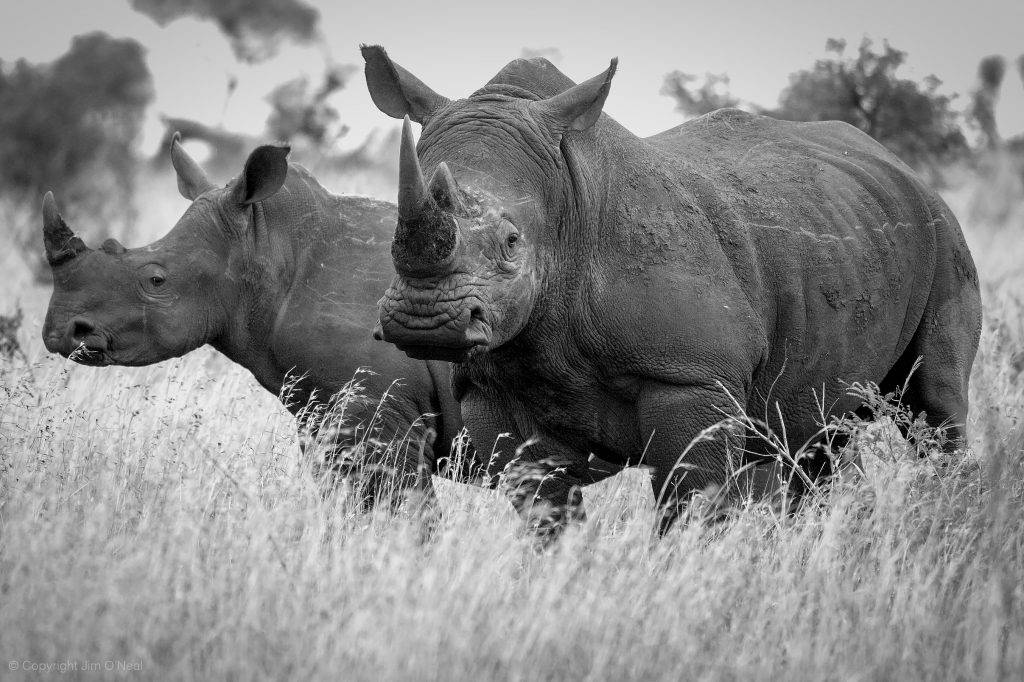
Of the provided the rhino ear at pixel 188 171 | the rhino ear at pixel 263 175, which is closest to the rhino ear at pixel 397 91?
the rhino ear at pixel 263 175

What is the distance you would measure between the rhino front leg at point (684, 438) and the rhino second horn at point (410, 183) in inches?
47.6

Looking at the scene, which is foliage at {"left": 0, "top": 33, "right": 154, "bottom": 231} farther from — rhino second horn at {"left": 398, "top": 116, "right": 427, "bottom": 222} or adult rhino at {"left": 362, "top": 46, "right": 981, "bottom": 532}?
rhino second horn at {"left": 398, "top": 116, "right": 427, "bottom": 222}

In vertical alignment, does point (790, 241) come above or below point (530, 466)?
above

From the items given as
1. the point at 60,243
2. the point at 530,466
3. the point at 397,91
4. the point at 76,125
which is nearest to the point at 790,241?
the point at 530,466

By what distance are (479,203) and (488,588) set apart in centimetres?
136

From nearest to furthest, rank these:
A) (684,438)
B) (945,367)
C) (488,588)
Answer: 1. (488,588)
2. (684,438)
3. (945,367)

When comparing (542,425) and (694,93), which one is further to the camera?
(694,93)

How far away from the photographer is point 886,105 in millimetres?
17859

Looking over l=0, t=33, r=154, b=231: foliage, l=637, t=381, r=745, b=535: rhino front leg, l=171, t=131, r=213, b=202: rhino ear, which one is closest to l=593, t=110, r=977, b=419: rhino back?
l=637, t=381, r=745, b=535: rhino front leg

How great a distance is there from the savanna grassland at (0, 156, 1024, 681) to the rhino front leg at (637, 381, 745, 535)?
0.69ft

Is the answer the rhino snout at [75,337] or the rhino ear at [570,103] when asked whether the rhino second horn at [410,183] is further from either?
the rhino snout at [75,337]

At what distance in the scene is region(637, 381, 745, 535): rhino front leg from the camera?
5.25 metres

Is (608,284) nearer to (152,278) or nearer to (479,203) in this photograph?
(479,203)

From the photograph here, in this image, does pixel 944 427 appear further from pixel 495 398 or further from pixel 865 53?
pixel 865 53
